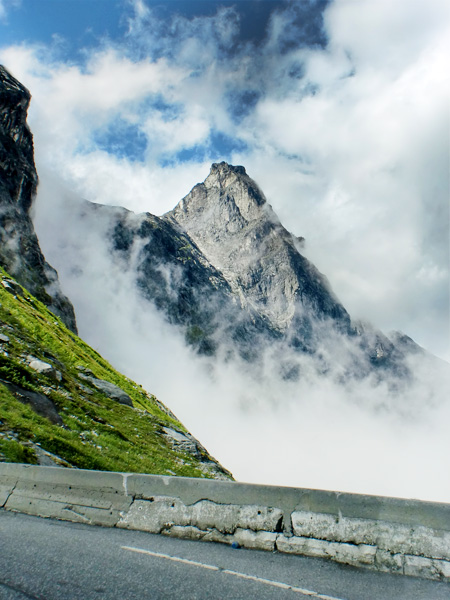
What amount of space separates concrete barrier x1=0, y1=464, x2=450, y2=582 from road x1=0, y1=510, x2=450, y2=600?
337 mm

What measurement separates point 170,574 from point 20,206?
392 ft

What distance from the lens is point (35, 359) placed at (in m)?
31.7

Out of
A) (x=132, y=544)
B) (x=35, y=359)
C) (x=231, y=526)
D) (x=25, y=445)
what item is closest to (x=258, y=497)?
(x=231, y=526)

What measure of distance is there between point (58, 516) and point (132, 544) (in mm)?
3446

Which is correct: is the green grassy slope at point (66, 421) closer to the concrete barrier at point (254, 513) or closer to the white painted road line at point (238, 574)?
the concrete barrier at point (254, 513)

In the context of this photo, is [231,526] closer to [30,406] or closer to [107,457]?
[107,457]

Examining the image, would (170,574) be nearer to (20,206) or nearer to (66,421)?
(66,421)

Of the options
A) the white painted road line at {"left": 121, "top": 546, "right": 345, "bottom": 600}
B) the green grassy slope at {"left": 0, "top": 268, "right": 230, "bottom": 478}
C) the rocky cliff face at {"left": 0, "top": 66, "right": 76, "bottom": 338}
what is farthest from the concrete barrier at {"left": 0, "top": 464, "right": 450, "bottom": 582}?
the rocky cliff face at {"left": 0, "top": 66, "right": 76, "bottom": 338}

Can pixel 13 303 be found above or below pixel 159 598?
above

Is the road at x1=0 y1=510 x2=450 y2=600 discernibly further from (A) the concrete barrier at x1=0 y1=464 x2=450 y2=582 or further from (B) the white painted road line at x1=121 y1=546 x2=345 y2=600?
(A) the concrete barrier at x1=0 y1=464 x2=450 y2=582

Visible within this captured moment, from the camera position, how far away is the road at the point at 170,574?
5.96 metres

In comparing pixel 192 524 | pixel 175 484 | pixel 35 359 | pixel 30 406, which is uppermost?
pixel 35 359

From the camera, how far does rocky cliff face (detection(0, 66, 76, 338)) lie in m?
89.4

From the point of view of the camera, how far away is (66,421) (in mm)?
24172
